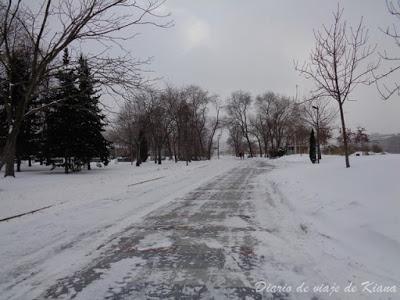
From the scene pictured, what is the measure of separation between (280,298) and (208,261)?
1681 mm

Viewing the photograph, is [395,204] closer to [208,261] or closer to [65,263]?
[208,261]

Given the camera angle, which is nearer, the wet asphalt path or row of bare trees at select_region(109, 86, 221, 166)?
the wet asphalt path

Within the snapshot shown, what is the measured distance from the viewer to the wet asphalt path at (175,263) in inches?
184

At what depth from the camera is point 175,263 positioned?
5.82m

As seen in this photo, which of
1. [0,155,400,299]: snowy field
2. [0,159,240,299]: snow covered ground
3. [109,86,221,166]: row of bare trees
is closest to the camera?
[0,155,400,299]: snowy field

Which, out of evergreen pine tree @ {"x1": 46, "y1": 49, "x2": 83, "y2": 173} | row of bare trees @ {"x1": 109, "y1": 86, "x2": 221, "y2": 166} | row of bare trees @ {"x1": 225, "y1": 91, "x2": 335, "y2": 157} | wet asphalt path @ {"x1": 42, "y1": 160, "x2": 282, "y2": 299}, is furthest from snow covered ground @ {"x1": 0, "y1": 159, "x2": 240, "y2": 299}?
row of bare trees @ {"x1": 225, "y1": 91, "x2": 335, "y2": 157}

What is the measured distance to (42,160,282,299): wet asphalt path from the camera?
468cm

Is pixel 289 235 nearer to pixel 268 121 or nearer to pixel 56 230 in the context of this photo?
pixel 56 230

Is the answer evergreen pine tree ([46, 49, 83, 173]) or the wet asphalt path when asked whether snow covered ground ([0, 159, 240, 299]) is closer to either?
the wet asphalt path

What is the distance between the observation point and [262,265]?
568 cm

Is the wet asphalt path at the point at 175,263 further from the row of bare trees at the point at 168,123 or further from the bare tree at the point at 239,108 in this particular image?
the bare tree at the point at 239,108

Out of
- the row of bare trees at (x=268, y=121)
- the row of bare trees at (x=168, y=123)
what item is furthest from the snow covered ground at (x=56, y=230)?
the row of bare trees at (x=268, y=121)

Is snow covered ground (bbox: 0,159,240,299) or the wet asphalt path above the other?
snow covered ground (bbox: 0,159,240,299)

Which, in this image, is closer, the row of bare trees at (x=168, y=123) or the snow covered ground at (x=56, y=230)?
the snow covered ground at (x=56, y=230)
